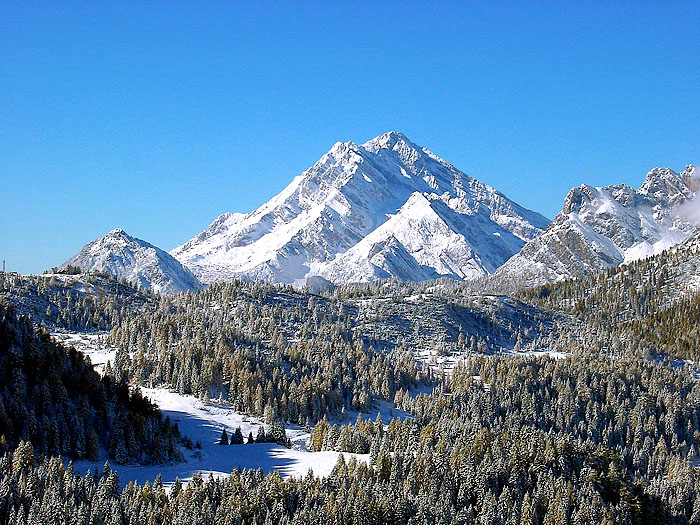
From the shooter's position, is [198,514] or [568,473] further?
[568,473]

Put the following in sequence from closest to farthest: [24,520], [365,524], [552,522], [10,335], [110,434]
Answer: [24,520] → [365,524] → [552,522] → [110,434] → [10,335]

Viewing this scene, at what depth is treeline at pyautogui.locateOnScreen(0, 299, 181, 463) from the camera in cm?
16488

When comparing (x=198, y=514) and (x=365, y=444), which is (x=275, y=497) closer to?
(x=198, y=514)

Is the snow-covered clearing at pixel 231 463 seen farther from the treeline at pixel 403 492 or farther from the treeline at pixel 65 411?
the treeline at pixel 403 492

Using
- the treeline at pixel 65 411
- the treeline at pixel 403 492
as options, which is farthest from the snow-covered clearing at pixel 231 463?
the treeline at pixel 403 492

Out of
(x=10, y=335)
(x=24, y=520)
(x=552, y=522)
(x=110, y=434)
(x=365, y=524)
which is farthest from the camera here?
(x=10, y=335)

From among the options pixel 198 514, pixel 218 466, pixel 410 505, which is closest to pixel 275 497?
pixel 198 514

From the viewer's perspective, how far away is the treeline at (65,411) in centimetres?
16488

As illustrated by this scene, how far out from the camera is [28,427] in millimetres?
163250

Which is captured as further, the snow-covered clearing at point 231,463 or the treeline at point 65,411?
the treeline at point 65,411

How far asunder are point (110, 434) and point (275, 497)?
171 feet

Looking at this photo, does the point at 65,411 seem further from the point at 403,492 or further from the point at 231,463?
the point at 403,492

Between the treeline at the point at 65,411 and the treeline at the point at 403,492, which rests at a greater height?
the treeline at the point at 65,411

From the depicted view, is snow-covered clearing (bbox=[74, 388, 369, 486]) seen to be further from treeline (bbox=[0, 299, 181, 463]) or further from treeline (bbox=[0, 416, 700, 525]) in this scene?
treeline (bbox=[0, 416, 700, 525])
